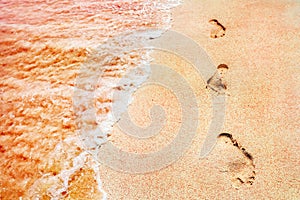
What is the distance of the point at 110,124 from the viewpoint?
2.50 meters

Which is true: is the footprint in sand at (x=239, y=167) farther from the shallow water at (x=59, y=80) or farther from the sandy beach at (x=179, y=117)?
the shallow water at (x=59, y=80)

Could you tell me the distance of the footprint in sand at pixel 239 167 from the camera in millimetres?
1845

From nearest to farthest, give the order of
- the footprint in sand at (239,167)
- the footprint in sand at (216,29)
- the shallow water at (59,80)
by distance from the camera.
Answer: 1. the footprint in sand at (239,167)
2. the shallow water at (59,80)
3. the footprint in sand at (216,29)

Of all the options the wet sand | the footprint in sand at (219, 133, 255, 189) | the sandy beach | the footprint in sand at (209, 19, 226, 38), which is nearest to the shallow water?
the sandy beach

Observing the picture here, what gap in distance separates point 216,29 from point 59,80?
2.07 metres

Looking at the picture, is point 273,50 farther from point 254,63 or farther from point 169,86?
point 169,86

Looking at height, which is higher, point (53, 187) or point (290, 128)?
point (290, 128)

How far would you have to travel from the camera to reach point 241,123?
2.20 m

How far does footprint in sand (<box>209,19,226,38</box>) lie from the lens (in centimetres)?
313

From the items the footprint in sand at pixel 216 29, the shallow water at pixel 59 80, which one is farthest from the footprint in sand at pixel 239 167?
the footprint in sand at pixel 216 29

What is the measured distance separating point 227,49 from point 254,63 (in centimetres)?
37

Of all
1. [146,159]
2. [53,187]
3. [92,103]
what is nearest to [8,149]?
[53,187]

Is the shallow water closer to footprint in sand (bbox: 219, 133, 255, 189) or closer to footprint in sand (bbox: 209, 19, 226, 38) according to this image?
footprint in sand (bbox: 209, 19, 226, 38)

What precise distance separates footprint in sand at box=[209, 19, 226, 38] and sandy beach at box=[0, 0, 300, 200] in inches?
0.5
